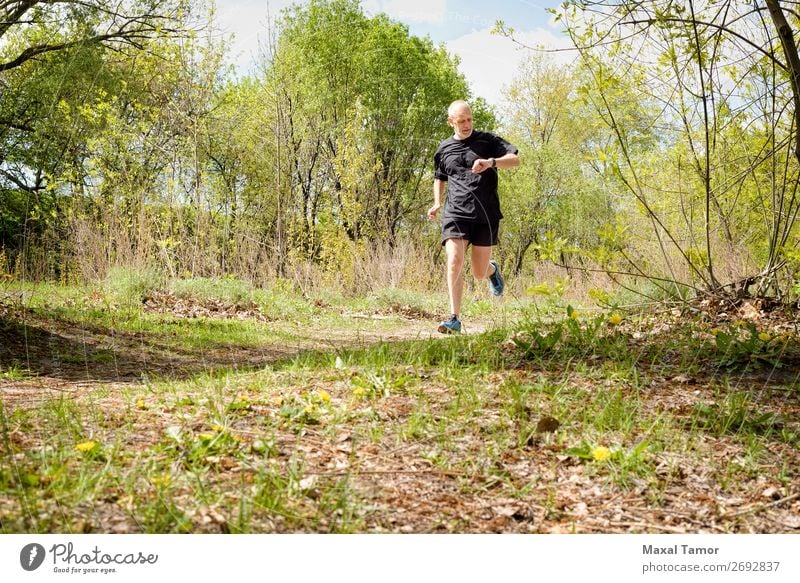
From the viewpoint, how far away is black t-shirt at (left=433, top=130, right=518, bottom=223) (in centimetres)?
495

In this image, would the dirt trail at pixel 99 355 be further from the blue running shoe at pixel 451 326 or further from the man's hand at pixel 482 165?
the man's hand at pixel 482 165

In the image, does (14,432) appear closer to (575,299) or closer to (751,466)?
(751,466)

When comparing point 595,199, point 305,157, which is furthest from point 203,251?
point 595,199

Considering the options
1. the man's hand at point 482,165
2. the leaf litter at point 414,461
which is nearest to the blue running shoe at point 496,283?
the man's hand at point 482,165

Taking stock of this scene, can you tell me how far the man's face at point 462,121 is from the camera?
503 cm

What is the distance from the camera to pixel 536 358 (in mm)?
3090

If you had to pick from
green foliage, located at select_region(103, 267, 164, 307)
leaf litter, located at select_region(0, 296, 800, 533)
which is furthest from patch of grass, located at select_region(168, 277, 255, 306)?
leaf litter, located at select_region(0, 296, 800, 533)

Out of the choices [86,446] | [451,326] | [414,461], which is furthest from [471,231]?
[86,446]

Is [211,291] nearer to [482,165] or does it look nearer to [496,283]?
[496,283]

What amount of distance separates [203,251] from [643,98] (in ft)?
21.5

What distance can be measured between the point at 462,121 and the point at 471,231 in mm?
869
